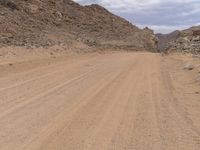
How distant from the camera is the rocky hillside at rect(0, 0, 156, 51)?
121 feet

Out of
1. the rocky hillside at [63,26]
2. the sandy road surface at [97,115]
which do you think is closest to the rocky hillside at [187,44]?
the rocky hillside at [63,26]

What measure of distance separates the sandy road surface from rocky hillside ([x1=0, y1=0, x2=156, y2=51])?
16.9m

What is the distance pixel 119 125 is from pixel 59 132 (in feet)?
4.06

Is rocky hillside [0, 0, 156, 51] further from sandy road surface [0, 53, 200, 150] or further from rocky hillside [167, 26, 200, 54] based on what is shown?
sandy road surface [0, 53, 200, 150]

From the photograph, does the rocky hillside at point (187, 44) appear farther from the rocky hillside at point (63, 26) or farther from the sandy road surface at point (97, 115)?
Result: the sandy road surface at point (97, 115)

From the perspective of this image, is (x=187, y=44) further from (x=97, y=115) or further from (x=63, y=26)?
(x=97, y=115)

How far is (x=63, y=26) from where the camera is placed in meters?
48.7

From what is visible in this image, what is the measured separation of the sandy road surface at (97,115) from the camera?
7.64m

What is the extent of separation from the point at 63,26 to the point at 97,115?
3945 centimetres

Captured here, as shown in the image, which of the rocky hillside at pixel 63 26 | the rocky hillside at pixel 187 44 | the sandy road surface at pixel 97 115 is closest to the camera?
the sandy road surface at pixel 97 115

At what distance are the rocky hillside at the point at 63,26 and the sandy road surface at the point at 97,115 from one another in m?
16.9

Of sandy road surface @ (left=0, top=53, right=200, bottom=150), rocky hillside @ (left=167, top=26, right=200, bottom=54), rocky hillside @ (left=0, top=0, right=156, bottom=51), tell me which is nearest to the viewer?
sandy road surface @ (left=0, top=53, right=200, bottom=150)

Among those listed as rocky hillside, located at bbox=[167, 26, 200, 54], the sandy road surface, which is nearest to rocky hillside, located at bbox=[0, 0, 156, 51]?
rocky hillside, located at bbox=[167, 26, 200, 54]

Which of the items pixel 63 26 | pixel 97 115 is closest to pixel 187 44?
pixel 63 26
